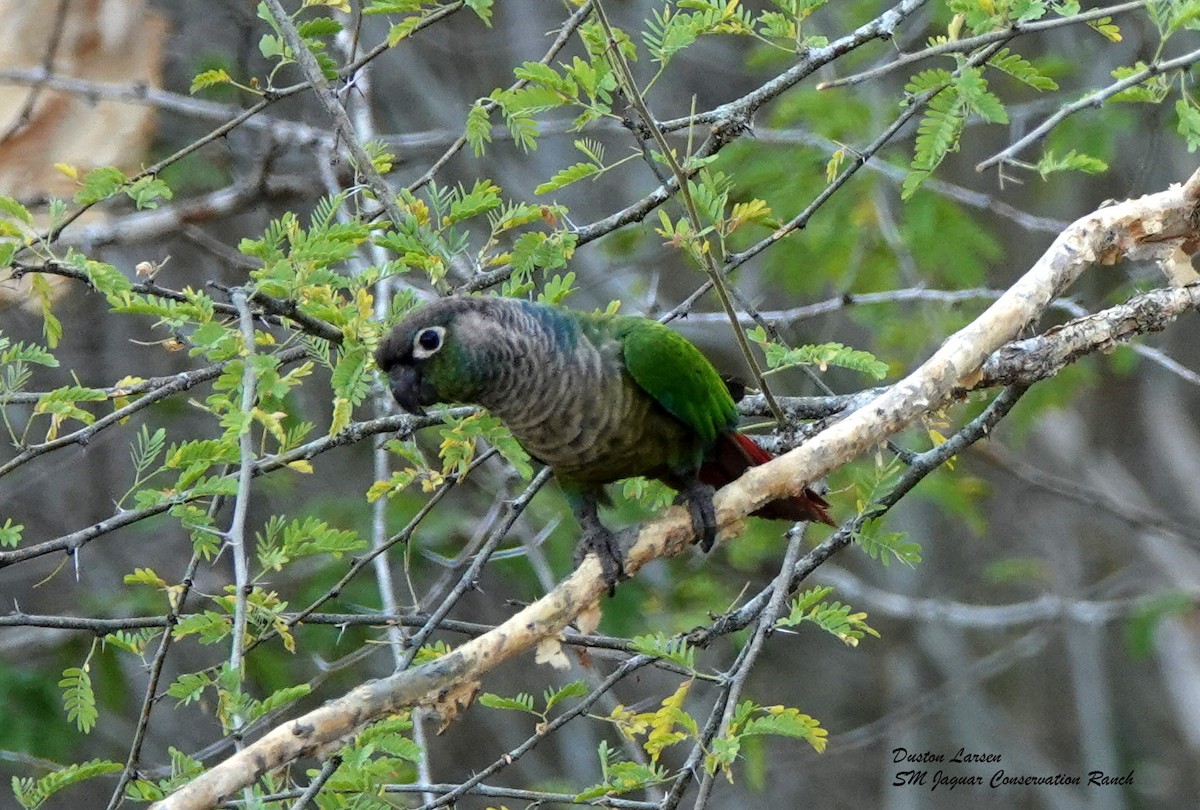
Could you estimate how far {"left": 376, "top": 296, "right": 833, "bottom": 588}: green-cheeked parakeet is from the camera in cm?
345

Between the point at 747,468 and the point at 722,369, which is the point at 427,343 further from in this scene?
the point at 722,369

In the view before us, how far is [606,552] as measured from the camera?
347 centimetres

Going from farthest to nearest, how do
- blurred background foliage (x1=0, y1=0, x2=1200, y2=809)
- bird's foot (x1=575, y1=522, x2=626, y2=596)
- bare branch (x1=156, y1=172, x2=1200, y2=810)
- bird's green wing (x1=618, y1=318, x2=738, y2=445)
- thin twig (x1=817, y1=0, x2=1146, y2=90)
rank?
1. blurred background foliage (x1=0, y1=0, x2=1200, y2=809)
2. bird's green wing (x1=618, y1=318, x2=738, y2=445)
3. bird's foot (x1=575, y1=522, x2=626, y2=596)
4. thin twig (x1=817, y1=0, x2=1146, y2=90)
5. bare branch (x1=156, y1=172, x2=1200, y2=810)

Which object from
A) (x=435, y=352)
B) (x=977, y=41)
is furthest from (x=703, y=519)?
(x=977, y=41)

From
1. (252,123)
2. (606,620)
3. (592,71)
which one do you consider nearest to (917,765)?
(606,620)

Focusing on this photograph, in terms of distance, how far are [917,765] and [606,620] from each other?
17.8 ft

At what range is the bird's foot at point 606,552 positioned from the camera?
3.18 meters

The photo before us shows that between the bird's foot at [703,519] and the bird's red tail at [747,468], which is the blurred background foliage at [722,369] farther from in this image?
the bird's foot at [703,519]

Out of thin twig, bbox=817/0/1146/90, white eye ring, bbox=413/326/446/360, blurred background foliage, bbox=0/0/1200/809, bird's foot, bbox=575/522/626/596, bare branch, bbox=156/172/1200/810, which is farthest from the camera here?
blurred background foliage, bbox=0/0/1200/809

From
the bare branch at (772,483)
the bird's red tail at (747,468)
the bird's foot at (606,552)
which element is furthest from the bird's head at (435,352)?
the bird's red tail at (747,468)

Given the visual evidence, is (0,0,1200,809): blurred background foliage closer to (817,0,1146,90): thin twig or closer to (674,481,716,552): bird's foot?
(817,0,1146,90): thin twig

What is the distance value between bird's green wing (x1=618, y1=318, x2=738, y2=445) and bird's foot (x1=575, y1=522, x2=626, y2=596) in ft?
1.52

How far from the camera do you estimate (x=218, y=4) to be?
27.7ft

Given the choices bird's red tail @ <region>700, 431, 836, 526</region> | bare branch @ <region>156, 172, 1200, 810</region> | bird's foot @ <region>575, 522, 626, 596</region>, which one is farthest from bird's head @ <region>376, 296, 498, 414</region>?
bird's red tail @ <region>700, 431, 836, 526</region>
